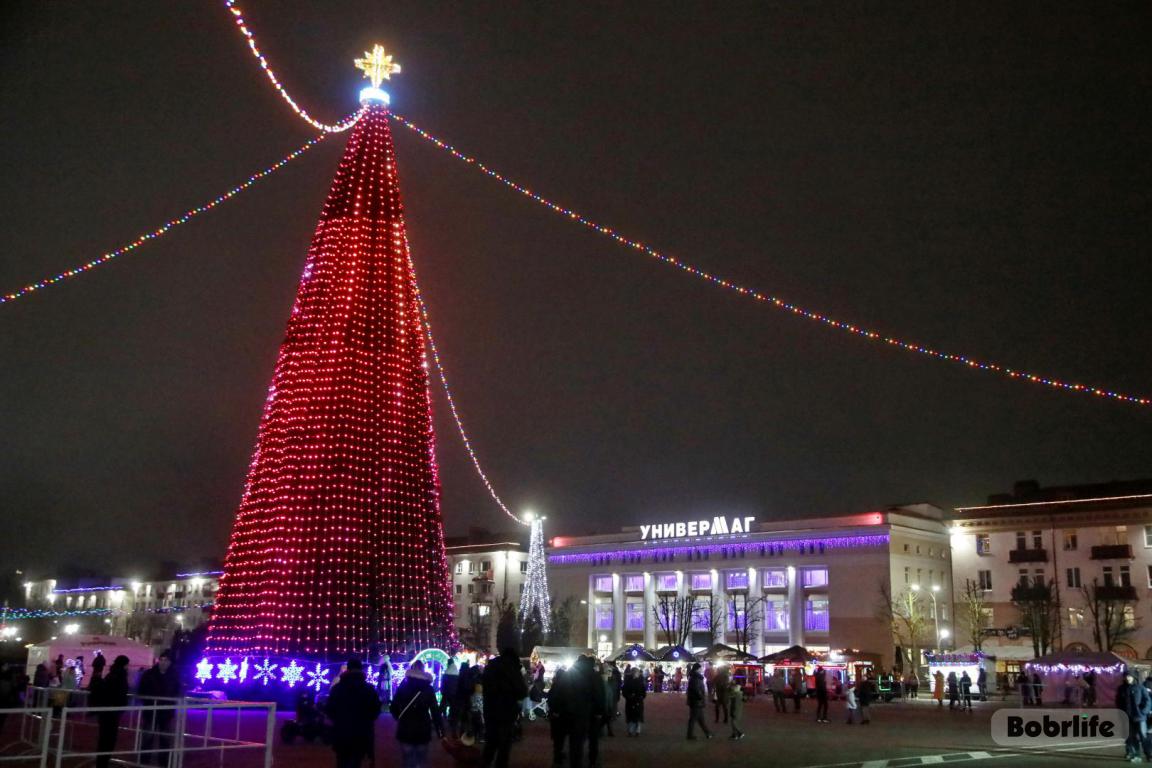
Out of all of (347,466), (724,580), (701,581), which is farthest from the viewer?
(701,581)

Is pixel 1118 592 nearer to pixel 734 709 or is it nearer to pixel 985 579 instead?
pixel 985 579

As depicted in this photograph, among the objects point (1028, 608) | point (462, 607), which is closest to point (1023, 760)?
Result: point (1028, 608)

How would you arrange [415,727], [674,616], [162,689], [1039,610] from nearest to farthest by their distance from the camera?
[415,727] < [162,689] < [1039,610] < [674,616]

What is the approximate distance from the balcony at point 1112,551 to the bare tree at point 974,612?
7.28 m

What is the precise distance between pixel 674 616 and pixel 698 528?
7210 millimetres

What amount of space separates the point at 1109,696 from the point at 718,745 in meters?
22.4

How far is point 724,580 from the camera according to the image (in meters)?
80.8

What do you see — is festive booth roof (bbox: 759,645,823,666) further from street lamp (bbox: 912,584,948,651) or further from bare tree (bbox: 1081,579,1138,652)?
street lamp (bbox: 912,584,948,651)

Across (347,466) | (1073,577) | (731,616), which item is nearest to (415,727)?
(347,466)

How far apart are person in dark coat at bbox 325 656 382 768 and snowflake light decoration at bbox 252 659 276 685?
41.3ft

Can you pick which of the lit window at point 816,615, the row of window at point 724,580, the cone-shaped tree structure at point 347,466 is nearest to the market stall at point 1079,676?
the cone-shaped tree structure at point 347,466

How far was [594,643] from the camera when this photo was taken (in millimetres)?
87250

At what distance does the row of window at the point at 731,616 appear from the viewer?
75000 mm
